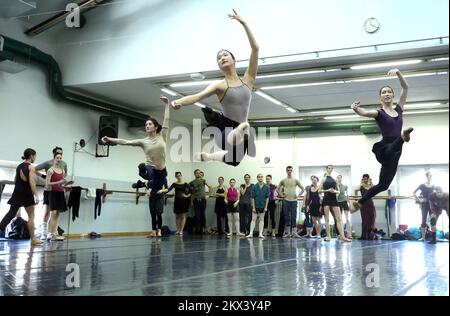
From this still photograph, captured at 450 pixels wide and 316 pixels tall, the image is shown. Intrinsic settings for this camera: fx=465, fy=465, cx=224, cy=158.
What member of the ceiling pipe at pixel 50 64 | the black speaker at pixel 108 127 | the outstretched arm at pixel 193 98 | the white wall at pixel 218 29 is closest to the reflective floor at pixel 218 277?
the outstretched arm at pixel 193 98

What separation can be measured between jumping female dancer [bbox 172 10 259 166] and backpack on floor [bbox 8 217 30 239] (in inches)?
230

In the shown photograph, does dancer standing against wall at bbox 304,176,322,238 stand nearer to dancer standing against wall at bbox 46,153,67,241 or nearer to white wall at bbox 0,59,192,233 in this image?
dancer standing against wall at bbox 46,153,67,241

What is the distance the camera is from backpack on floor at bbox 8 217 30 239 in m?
6.96

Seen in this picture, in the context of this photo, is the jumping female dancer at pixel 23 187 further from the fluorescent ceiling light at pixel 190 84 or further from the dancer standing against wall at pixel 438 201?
the dancer standing against wall at pixel 438 201

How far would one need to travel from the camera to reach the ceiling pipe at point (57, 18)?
16.4 ft

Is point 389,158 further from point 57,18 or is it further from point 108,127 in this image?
point 57,18

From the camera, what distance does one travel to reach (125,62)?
7410mm

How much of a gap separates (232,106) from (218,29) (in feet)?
14.1

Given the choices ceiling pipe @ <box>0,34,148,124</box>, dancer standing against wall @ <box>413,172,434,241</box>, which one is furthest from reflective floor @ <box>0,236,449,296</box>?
ceiling pipe @ <box>0,34,148,124</box>

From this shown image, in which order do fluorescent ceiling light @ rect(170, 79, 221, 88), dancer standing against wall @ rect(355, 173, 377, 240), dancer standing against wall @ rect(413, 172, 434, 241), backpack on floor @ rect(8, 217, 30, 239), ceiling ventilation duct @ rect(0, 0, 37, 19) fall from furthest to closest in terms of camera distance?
1. fluorescent ceiling light @ rect(170, 79, 221, 88)
2. backpack on floor @ rect(8, 217, 30, 239)
3. ceiling ventilation duct @ rect(0, 0, 37, 19)
4. dancer standing against wall @ rect(355, 173, 377, 240)
5. dancer standing against wall @ rect(413, 172, 434, 241)

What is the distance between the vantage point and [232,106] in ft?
6.70

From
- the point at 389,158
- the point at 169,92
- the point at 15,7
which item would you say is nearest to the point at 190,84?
the point at 169,92

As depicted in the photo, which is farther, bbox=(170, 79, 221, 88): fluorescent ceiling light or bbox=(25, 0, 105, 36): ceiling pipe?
bbox=(170, 79, 221, 88): fluorescent ceiling light

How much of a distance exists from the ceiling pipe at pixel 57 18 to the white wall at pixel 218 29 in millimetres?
241
